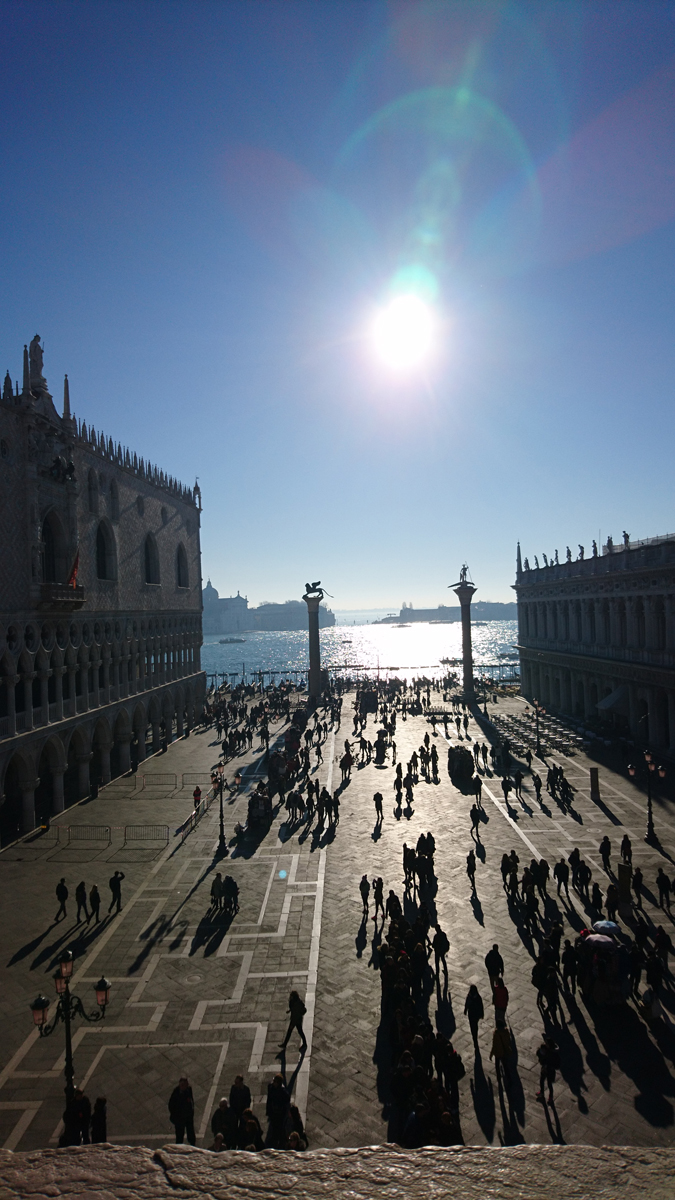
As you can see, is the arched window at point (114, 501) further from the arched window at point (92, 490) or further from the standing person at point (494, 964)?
the standing person at point (494, 964)

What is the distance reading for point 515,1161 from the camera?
419 cm

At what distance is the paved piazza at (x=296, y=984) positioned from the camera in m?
10.4

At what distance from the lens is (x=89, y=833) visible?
2561cm

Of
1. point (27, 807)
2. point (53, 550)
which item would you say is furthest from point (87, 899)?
point (53, 550)

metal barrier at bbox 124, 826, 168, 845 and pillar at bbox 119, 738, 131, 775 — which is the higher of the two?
pillar at bbox 119, 738, 131, 775

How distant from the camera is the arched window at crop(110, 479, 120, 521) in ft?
124

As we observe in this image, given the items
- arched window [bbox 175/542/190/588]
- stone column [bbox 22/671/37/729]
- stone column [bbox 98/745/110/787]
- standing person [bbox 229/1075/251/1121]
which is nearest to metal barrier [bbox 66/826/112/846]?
stone column [bbox 22/671/37/729]

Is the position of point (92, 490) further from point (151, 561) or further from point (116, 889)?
point (116, 889)

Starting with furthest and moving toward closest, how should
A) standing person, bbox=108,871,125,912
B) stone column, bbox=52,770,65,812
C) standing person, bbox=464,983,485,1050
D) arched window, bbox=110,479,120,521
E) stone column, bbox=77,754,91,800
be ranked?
arched window, bbox=110,479,120,521
stone column, bbox=77,754,91,800
stone column, bbox=52,770,65,812
standing person, bbox=108,871,125,912
standing person, bbox=464,983,485,1050

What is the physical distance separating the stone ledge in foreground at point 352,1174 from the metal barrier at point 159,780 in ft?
97.6

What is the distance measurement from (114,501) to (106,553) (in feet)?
10.4

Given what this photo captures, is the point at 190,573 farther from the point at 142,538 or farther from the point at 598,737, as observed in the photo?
the point at 598,737

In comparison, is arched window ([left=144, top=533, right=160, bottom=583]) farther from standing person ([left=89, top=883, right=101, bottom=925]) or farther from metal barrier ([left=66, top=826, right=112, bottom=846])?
standing person ([left=89, top=883, right=101, bottom=925])

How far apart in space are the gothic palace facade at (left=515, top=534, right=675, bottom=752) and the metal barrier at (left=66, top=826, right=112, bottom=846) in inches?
884
